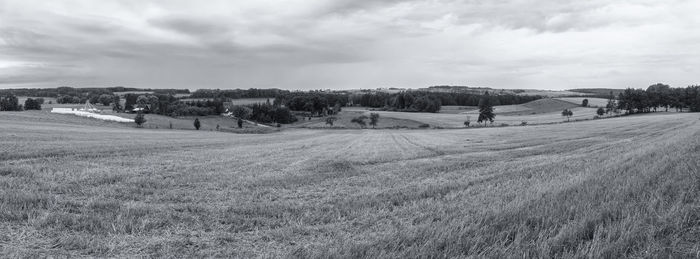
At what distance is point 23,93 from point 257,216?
21006 cm

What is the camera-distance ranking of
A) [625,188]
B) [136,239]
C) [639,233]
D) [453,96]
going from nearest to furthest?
1. [639,233]
2. [136,239]
3. [625,188]
4. [453,96]

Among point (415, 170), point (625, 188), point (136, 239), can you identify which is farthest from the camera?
point (415, 170)

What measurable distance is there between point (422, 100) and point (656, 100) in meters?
71.8

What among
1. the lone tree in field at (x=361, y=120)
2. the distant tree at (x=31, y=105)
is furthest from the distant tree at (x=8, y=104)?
the lone tree in field at (x=361, y=120)

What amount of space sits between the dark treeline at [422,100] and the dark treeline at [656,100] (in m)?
42.7

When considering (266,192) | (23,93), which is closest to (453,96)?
(23,93)

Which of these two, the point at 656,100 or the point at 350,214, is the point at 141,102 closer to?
the point at 350,214

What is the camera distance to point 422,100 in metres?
161

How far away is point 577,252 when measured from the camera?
17.1 ft

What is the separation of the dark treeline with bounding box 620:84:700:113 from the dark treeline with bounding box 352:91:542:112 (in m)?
42.7

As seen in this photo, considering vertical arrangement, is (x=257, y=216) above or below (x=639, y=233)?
below

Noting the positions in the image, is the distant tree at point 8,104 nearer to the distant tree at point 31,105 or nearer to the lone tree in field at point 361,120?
the distant tree at point 31,105

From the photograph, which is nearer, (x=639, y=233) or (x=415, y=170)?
(x=639, y=233)

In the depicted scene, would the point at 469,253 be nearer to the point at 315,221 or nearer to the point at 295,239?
the point at 295,239
